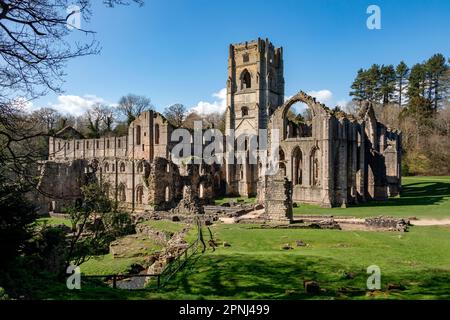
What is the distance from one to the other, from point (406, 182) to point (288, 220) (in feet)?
115

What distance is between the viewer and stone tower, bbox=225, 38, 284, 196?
179 feet

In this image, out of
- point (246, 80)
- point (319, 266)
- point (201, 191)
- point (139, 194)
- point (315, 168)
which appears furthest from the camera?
point (246, 80)

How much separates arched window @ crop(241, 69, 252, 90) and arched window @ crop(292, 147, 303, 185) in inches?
847

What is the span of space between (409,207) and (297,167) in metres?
12.0

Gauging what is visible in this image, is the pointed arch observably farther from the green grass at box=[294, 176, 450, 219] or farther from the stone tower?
the stone tower

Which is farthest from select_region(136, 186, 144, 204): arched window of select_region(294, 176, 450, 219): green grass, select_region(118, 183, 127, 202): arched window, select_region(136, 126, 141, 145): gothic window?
select_region(294, 176, 450, 219): green grass

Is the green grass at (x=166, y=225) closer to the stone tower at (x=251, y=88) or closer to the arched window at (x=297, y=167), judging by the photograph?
the arched window at (x=297, y=167)

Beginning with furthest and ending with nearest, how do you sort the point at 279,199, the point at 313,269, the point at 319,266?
the point at 279,199 → the point at 319,266 → the point at 313,269

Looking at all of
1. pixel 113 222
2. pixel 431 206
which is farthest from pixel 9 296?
pixel 431 206

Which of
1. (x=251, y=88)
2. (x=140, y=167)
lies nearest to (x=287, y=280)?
(x=140, y=167)

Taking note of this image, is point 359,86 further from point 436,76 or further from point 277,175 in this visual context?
point 277,175

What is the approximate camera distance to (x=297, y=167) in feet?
131

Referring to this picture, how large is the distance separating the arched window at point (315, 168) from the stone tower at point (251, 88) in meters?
14.6

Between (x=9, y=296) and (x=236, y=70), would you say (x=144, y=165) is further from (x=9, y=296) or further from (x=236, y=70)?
(x=9, y=296)
